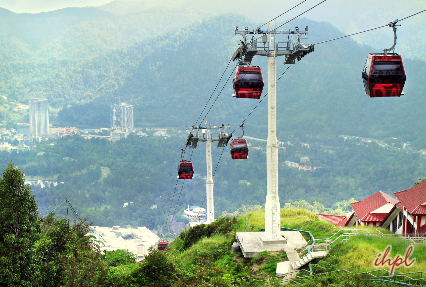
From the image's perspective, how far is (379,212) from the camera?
20.7m

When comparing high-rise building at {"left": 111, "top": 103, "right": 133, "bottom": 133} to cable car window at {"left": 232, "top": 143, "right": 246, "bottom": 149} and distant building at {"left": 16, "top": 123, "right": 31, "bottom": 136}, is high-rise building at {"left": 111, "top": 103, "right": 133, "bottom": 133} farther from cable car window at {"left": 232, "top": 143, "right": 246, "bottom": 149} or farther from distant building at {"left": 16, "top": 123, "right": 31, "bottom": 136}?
cable car window at {"left": 232, "top": 143, "right": 246, "bottom": 149}

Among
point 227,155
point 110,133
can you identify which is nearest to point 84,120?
point 110,133

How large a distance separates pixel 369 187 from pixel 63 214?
7652 centimetres

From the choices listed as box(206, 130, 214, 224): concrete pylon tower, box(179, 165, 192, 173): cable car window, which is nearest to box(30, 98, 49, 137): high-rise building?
box(179, 165, 192, 173): cable car window

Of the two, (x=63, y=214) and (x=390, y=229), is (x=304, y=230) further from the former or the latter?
(x=63, y=214)

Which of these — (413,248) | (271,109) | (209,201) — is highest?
(271,109)

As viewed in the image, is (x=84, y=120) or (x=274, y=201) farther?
(x=84, y=120)

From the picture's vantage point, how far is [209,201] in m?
31.0

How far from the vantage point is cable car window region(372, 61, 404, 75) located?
11.0 m

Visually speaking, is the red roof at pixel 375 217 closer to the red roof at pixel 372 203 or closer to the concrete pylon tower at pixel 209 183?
the red roof at pixel 372 203

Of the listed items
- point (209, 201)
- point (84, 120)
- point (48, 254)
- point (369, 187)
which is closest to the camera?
point (48, 254)

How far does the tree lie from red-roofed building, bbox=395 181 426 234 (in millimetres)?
12377

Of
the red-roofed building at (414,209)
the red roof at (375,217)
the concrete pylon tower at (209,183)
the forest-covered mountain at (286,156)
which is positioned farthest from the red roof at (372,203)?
the forest-covered mountain at (286,156)

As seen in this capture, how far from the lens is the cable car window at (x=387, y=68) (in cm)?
1096
